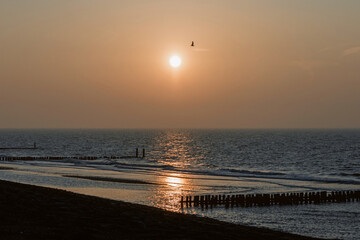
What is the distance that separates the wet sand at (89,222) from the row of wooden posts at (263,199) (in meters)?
13.5

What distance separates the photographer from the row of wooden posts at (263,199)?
4438cm

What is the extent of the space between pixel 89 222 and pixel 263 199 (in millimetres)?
25267

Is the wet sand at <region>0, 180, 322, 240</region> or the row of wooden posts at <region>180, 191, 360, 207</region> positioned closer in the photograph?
the wet sand at <region>0, 180, 322, 240</region>

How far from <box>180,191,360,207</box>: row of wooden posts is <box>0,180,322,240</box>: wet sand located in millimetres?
13475

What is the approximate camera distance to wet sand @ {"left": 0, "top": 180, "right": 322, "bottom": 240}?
21469 millimetres

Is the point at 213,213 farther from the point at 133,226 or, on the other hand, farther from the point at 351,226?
the point at 133,226

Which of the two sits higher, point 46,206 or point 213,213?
point 46,206

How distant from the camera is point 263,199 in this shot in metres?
46.2

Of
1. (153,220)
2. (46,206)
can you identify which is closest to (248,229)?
(153,220)

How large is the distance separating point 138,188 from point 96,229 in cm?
3529

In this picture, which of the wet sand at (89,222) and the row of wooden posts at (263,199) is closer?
the wet sand at (89,222)

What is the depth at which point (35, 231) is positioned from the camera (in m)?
20.9

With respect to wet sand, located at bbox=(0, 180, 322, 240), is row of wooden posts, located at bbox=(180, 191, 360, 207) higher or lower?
lower

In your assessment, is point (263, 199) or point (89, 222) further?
point (263, 199)
